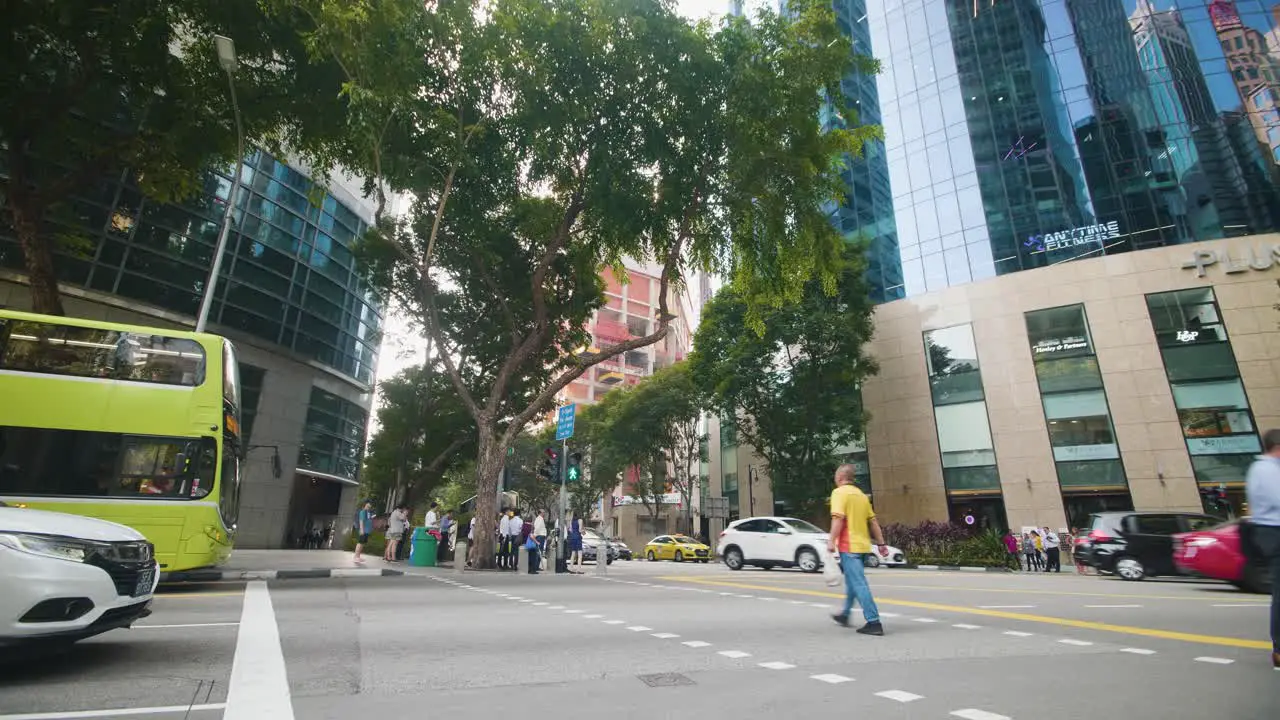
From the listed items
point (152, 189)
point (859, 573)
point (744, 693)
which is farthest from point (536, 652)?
point (152, 189)

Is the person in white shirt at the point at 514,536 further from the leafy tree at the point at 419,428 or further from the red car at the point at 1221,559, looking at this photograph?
the red car at the point at 1221,559

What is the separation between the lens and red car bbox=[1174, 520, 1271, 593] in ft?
35.0

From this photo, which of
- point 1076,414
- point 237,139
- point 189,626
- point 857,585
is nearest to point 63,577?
point 189,626

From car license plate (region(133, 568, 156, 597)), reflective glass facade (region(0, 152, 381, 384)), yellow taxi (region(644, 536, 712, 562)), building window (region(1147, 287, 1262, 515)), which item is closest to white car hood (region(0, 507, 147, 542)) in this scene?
car license plate (region(133, 568, 156, 597))

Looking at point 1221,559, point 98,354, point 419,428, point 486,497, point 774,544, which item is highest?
point 419,428

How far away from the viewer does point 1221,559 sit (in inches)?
431

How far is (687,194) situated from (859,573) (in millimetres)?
12004

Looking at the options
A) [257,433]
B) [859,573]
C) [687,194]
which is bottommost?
[859,573]

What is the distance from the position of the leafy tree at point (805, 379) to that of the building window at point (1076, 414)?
23.9ft

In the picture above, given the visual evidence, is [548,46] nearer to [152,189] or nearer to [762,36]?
[762,36]

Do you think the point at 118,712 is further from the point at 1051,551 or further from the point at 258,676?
the point at 1051,551

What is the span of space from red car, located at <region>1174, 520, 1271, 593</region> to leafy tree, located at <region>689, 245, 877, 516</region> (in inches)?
600

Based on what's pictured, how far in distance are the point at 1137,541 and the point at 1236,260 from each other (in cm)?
1701

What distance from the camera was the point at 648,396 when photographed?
124ft
